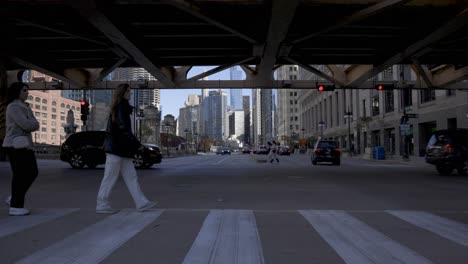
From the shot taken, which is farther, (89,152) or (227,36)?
(89,152)

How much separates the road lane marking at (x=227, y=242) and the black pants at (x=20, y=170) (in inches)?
110

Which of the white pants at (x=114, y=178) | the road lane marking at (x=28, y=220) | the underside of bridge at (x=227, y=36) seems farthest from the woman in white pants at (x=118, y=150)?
the underside of bridge at (x=227, y=36)

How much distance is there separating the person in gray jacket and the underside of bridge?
724cm

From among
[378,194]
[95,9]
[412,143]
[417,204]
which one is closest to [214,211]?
[417,204]

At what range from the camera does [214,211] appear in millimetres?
7316

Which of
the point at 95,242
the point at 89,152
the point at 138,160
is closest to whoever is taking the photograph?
the point at 95,242

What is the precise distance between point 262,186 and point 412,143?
3633 centimetres

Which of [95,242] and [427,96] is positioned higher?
[427,96]

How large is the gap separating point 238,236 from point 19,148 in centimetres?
363

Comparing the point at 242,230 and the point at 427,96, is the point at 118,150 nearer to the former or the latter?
the point at 242,230

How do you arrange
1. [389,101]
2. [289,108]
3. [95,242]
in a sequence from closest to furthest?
[95,242] → [389,101] → [289,108]

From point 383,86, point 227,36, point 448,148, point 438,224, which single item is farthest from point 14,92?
point 383,86

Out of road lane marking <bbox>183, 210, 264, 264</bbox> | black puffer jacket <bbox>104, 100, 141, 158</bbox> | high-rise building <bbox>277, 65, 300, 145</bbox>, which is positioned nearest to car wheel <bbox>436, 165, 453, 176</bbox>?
road lane marking <bbox>183, 210, 264, 264</bbox>

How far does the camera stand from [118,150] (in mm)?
6781
